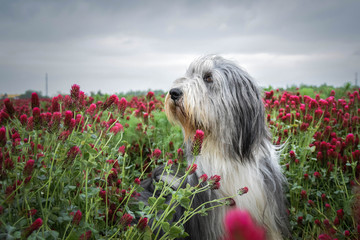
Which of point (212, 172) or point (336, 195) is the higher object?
point (212, 172)

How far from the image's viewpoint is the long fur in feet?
10.1

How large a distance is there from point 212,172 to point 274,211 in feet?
2.60

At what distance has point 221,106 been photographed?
10.2ft

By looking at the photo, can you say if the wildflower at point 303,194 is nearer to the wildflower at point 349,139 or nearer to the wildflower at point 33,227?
the wildflower at point 349,139

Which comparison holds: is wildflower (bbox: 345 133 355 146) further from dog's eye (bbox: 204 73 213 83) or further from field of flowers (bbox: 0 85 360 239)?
dog's eye (bbox: 204 73 213 83)

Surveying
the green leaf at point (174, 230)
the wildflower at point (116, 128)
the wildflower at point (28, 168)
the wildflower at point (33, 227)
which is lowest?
the green leaf at point (174, 230)

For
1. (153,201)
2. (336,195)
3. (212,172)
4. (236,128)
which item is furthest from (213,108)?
(336,195)

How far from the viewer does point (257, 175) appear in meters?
3.21

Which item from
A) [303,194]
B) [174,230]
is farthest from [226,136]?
[303,194]

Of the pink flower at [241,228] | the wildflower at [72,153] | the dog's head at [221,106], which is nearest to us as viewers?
the pink flower at [241,228]

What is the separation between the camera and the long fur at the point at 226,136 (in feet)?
10.1

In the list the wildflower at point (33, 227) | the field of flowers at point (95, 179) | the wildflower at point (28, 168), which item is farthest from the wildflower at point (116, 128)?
the wildflower at point (33, 227)

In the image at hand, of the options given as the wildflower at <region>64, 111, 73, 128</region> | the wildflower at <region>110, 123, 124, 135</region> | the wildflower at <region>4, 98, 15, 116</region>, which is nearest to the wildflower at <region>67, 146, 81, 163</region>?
the wildflower at <region>64, 111, 73, 128</region>

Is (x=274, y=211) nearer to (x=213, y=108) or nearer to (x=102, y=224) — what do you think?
(x=213, y=108)
